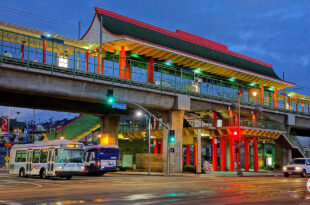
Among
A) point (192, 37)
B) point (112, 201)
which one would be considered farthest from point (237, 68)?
point (112, 201)

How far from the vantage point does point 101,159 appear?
1444 inches

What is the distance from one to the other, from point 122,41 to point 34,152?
16.4 metres

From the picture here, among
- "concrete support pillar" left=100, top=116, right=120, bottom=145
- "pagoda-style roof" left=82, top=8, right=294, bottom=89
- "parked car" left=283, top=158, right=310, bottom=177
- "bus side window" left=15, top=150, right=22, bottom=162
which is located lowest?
"parked car" left=283, top=158, right=310, bottom=177

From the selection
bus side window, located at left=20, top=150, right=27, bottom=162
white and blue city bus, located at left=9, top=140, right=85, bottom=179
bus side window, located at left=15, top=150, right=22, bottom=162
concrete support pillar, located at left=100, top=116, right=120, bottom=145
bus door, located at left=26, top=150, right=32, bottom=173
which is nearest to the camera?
white and blue city bus, located at left=9, top=140, right=85, bottom=179

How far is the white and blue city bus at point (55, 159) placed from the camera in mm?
27953

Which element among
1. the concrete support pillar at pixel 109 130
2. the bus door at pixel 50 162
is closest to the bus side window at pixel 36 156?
the bus door at pixel 50 162

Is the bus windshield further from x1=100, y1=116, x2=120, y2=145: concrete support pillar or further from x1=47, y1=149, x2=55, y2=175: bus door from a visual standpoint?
x1=100, y1=116, x2=120, y2=145: concrete support pillar

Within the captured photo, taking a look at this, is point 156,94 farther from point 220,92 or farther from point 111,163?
point 220,92

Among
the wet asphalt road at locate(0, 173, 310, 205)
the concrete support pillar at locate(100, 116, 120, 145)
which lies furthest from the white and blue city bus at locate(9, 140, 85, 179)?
the concrete support pillar at locate(100, 116, 120, 145)

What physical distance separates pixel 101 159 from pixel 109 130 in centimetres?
1071

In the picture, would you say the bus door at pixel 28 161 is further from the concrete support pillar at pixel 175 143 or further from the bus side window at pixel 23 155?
the concrete support pillar at pixel 175 143

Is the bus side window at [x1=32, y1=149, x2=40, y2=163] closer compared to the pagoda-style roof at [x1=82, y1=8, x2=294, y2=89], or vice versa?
the bus side window at [x1=32, y1=149, x2=40, y2=163]

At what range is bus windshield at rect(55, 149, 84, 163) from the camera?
2811cm

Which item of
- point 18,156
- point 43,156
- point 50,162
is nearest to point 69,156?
point 50,162
